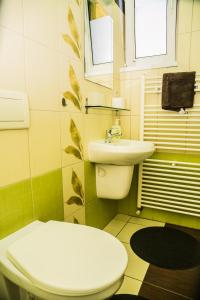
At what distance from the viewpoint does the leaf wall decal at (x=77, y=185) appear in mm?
1359

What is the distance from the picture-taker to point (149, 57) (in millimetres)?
1854

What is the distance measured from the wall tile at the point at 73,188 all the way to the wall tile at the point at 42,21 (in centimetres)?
72

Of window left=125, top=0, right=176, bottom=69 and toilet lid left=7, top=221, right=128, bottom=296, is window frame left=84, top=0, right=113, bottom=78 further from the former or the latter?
toilet lid left=7, top=221, right=128, bottom=296

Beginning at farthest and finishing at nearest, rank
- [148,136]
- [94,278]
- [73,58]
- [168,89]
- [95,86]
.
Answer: [148,136], [168,89], [95,86], [73,58], [94,278]

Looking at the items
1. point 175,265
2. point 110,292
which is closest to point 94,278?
point 110,292

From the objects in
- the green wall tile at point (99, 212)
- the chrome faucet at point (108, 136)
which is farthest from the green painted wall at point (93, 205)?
the chrome faucet at point (108, 136)

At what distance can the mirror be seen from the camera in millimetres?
1460

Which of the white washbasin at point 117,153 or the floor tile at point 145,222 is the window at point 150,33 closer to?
the white washbasin at point 117,153

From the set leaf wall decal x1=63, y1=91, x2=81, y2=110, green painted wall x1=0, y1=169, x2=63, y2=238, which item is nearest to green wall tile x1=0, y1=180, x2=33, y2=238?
green painted wall x1=0, y1=169, x2=63, y2=238

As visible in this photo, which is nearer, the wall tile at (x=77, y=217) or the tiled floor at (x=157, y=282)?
the tiled floor at (x=157, y=282)

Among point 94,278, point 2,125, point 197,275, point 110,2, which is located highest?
point 110,2

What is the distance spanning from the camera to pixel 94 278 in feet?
2.14

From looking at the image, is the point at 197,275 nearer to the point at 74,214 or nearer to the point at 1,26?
the point at 74,214

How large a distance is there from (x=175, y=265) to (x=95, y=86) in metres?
1.36
